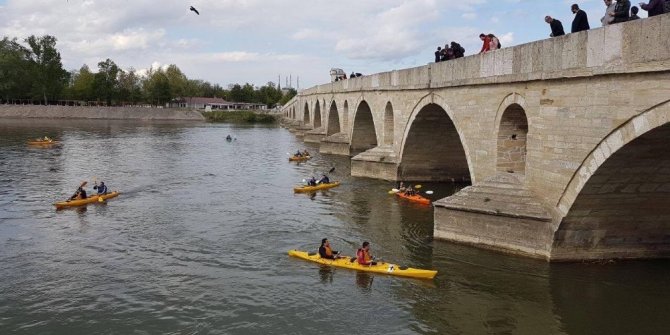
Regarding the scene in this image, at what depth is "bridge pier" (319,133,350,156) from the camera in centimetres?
4006

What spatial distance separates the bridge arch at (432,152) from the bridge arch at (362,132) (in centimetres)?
1054

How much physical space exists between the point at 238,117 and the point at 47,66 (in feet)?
102

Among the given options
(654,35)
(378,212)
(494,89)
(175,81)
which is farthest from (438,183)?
(175,81)

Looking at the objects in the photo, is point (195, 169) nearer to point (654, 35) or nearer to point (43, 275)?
point (43, 275)

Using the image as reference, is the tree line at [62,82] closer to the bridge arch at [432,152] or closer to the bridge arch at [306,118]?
the bridge arch at [306,118]

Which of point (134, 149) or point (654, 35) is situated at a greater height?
point (654, 35)

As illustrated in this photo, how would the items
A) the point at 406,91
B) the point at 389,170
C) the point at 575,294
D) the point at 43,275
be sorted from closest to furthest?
1. the point at 575,294
2. the point at 43,275
3. the point at 406,91
4. the point at 389,170

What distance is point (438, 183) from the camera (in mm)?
26453

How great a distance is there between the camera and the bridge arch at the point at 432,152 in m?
24.6

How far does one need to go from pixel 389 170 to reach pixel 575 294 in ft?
48.7

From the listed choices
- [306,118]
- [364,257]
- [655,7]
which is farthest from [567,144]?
[306,118]

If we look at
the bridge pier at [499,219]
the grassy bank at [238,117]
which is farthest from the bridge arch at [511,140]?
the grassy bank at [238,117]

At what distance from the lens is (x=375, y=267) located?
560 inches

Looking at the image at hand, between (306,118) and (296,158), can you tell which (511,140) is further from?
(306,118)
